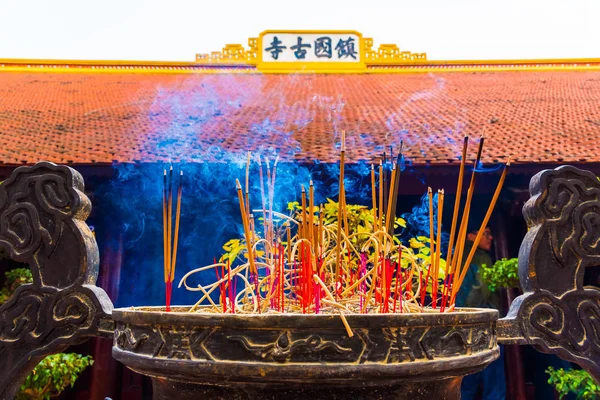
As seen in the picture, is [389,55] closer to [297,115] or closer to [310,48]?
[310,48]

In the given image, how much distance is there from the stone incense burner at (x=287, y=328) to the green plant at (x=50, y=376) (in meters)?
2.36

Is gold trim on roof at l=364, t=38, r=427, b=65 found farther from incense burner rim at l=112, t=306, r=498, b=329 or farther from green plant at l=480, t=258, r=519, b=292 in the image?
incense burner rim at l=112, t=306, r=498, b=329

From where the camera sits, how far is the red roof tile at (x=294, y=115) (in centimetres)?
440

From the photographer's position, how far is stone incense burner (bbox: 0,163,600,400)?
1.01m

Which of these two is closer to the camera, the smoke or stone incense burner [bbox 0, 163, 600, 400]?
stone incense burner [bbox 0, 163, 600, 400]

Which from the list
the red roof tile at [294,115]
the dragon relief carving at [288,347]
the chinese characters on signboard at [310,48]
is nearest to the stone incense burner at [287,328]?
the dragon relief carving at [288,347]

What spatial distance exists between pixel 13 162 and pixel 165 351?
11.8 feet

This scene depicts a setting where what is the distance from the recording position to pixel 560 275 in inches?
53.5

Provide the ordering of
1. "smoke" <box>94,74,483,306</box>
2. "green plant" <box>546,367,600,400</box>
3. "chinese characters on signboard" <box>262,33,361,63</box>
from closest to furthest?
"green plant" <box>546,367,600,400</box>
"smoke" <box>94,74,483,306</box>
"chinese characters on signboard" <box>262,33,361,63</box>

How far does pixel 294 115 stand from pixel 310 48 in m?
3.44

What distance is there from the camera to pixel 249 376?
1.00 meters

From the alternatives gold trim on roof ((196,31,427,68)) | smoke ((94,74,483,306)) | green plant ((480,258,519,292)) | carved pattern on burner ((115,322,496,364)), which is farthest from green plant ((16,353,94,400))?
gold trim on roof ((196,31,427,68))

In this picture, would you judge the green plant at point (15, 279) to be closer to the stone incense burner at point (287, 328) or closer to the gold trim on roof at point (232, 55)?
the stone incense burner at point (287, 328)

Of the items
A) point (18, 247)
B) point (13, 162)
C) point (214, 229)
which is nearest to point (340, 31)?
point (214, 229)
